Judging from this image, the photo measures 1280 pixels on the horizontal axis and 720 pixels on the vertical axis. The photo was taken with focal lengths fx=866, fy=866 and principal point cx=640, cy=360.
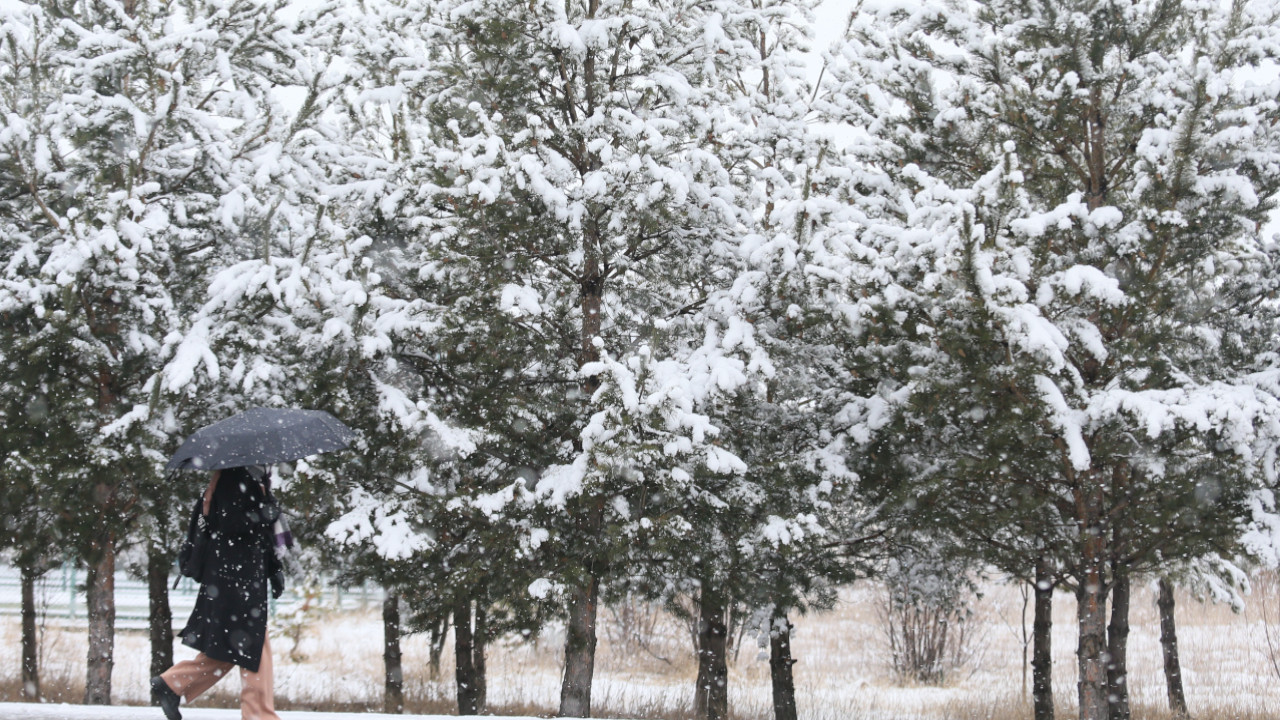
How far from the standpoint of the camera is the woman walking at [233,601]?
4.18 meters

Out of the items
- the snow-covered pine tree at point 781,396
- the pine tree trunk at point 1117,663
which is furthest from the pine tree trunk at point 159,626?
the pine tree trunk at point 1117,663

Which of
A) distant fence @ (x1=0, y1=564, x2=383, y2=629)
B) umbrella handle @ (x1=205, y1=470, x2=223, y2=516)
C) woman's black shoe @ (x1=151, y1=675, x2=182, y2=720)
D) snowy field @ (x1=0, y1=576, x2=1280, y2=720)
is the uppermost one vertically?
umbrella handle @ (x1=205, y1=470, x2=223, y2=516)

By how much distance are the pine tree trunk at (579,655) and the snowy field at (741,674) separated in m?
0.29

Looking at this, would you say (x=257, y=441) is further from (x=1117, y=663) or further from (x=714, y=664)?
(x=1117, y=663)

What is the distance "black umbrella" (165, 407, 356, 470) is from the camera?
4070mm

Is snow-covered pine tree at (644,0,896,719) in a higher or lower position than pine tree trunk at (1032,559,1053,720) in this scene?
higher

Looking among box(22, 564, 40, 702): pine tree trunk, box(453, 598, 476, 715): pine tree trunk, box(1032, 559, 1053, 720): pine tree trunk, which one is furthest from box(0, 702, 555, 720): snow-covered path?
box(1032, 559, 1053, 720): pine tree trunk

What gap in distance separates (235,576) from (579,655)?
15.0 feet

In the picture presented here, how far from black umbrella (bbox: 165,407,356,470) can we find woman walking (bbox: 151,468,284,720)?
0.18 meters

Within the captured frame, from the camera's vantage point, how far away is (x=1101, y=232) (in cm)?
709

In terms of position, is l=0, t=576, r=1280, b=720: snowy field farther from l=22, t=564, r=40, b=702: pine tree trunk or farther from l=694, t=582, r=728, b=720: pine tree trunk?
l=694, t=582, r=728, b=720: pine tree trunk

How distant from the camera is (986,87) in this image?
827 centimetres

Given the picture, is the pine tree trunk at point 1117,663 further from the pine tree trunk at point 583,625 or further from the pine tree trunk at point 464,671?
the pine tree trunk at point 464,671

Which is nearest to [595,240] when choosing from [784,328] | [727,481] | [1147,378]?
[784,328]
